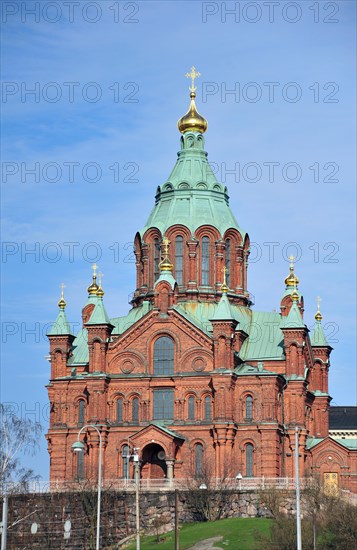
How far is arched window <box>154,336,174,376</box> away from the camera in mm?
103688

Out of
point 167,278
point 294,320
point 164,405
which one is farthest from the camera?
point 167,278

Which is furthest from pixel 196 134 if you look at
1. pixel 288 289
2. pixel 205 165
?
pixel 288 289

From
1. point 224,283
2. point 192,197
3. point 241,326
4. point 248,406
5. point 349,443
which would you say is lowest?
point 349,443

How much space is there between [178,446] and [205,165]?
2359 centimetres

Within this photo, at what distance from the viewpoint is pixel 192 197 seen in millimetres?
111500

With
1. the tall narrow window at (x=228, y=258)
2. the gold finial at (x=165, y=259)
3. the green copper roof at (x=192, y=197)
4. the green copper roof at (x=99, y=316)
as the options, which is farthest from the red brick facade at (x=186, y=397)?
the green copper roof at (x=192, y=197)

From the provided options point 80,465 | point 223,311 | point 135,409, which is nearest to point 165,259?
point 223,311

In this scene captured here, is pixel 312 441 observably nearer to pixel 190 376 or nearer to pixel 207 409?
pixel 207 409

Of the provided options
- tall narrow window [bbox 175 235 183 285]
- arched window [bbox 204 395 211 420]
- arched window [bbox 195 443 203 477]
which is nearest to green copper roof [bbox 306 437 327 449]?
arched window [bbox 204 395 211 420]

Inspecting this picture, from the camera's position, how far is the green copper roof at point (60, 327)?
352ft

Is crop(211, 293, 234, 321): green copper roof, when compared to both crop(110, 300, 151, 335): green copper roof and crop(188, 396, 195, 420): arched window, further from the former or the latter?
crop(110, 300, 151, 335): green copper roof

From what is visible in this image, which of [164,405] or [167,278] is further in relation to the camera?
[167,278]

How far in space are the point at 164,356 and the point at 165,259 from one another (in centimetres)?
736

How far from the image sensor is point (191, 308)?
356ft
